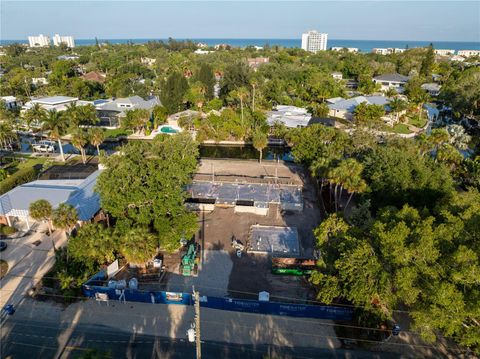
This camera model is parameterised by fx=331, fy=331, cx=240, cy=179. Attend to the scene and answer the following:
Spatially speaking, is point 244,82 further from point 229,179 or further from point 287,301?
point 287,301

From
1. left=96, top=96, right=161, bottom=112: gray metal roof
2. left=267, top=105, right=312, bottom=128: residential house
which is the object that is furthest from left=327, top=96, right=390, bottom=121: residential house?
left=96, top=96, right=161, bottom=112: gray metal roof

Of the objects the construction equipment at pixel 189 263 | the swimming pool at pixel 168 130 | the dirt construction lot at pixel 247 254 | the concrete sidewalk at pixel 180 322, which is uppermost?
the swimming pool at pixel 168 130

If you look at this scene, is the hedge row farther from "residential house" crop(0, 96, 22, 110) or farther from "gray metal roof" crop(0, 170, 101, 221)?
"residential house" crop(0, 96, 22, 110)

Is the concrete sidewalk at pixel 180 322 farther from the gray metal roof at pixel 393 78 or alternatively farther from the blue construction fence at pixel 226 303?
the gray metal roof at pixel 393 78

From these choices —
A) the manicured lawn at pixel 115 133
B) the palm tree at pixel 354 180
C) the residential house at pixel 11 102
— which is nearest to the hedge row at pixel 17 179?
the manicured lawn at pixel 115 133

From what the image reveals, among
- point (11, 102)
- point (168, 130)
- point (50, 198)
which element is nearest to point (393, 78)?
point (168, 130)

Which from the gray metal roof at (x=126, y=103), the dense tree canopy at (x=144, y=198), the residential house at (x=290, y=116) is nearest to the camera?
the dense tree canopy at (x=144, y=198)

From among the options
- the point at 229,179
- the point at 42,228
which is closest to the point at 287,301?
the point at 229,179
